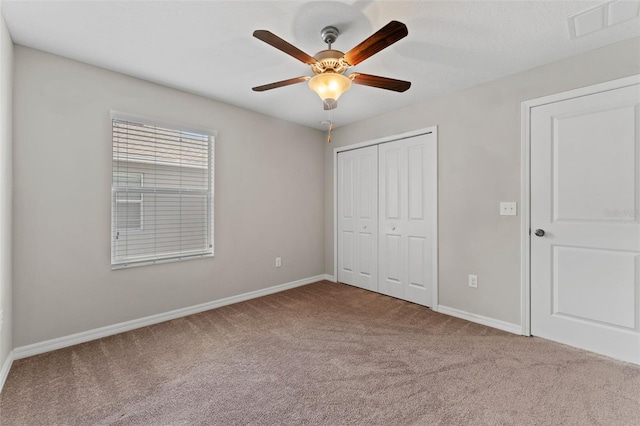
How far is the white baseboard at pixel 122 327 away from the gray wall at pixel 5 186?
0.16m

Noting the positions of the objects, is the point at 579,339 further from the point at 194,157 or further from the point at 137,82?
the point at 137,82

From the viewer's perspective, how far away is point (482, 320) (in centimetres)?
287

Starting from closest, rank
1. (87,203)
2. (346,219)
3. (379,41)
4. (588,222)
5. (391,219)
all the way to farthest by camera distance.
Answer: (379,41) → (588,222) → (87,203) → (391,219) → (346,219)

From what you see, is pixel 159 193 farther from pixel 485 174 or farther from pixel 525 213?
pixel 525 213

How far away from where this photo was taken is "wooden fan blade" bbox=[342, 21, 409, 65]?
1.48 m

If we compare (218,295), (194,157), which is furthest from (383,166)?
(218,295)

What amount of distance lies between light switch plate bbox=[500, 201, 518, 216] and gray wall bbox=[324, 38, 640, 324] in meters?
0.04

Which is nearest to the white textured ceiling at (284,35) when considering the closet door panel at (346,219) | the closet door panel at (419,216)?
the closet door panel at (419,216)

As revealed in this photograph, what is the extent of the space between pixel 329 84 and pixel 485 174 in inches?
75.0

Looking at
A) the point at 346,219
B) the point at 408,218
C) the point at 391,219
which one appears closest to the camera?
the point at 408,218

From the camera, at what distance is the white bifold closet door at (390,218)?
11.0 ft

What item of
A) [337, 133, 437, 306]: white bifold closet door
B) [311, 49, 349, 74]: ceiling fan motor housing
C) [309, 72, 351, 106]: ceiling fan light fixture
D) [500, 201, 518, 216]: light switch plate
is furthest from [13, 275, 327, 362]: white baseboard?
[500, 201, 518, 216]: light switch plate

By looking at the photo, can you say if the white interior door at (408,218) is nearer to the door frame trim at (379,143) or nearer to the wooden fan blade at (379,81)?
the door frame trim at (379,143)

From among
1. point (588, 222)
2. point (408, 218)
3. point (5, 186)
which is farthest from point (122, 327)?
point (588, 222)
